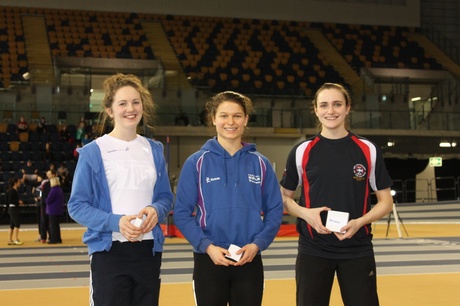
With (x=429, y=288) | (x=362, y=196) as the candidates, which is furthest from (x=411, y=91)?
(x=362, y=196)

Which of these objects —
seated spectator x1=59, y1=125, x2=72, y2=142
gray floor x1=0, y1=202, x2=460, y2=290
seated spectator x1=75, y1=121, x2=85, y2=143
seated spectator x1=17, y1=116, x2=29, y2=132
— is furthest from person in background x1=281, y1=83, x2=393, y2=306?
seated spectator x1=17, y1=116, x2=29, y2=132

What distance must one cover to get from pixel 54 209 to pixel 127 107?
38.3 feet

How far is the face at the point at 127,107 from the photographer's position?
384cm

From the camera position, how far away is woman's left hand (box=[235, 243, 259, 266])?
3.77 m

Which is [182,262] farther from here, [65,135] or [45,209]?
[65,135]

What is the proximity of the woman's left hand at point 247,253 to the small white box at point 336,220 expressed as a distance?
1.49 ft

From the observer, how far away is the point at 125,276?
11.9 ft

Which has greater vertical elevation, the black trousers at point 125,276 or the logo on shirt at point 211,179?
the logo on shirt at point 211,179

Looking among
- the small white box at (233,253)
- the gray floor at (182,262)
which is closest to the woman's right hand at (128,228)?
the small white box at (233,253)

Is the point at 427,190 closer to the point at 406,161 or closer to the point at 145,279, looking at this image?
the point at 406,161

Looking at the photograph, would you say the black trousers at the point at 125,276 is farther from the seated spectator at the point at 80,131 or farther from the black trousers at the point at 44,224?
the seated spectator at the point at 80,131

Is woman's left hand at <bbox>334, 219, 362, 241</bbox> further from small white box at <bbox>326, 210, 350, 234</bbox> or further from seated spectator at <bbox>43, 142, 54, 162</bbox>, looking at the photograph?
seated spectator at <bbox>43, 142, 54, 162</bbox>

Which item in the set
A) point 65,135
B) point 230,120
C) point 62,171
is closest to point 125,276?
point 230,120

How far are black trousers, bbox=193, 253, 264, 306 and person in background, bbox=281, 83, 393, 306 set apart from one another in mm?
338
